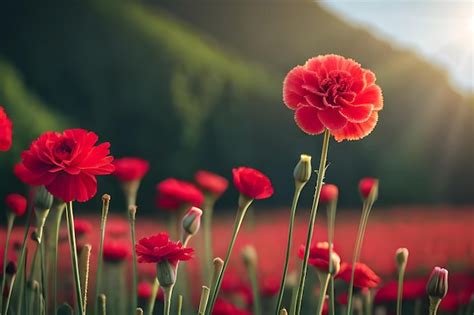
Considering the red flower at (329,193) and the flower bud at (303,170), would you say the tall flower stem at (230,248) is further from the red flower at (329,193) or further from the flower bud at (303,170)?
the red flower at (329,193)

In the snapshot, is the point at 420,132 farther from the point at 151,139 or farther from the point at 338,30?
the point at 151,139

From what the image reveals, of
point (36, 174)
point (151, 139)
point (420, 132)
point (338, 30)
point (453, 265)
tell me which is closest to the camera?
point (36, 174)

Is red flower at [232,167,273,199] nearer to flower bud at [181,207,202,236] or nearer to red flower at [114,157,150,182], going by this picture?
flower bud at [181,207,202,236]

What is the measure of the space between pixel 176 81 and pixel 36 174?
10.7ft

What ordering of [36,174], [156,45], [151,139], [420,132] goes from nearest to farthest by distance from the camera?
[36,174], [151,139], [156,45], [420,132]

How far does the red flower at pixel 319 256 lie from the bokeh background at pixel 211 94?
2538mm

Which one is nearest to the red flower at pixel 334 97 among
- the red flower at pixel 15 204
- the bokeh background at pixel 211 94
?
the red flower at pixel 15 204

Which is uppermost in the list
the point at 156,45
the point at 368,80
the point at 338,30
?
the point at 338,30

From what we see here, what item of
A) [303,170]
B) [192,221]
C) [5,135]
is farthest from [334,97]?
[5,135]

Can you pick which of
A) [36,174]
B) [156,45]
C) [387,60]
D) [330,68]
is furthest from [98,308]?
[387,60]

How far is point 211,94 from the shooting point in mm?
4004

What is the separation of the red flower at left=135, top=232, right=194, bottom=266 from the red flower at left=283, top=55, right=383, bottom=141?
160 millimetres

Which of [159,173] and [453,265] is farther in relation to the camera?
[159,173]

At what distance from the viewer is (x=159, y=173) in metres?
3.80
